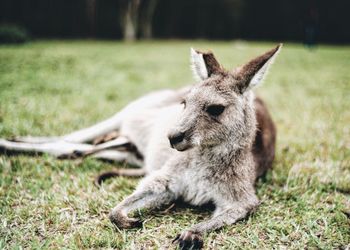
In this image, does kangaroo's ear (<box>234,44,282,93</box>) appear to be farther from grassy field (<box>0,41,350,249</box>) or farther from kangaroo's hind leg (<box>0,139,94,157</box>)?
kangaroo's hind leg (<box>0,139,94,157</box>)

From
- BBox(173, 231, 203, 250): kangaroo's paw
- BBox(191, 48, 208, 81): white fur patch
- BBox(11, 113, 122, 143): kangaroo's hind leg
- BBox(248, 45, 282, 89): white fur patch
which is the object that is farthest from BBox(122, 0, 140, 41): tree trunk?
BBox(173, 231, 203, 250): kangaroo's paw

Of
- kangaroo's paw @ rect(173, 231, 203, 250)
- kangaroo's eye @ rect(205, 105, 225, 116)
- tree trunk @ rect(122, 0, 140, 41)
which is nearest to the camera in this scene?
kangaroo's paw @ rect(173, 231, 203, 250)

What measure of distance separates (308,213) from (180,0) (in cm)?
2760

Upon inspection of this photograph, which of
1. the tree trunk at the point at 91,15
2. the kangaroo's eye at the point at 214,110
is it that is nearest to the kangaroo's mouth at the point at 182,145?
the kangaroo's eye at the point at 214,110

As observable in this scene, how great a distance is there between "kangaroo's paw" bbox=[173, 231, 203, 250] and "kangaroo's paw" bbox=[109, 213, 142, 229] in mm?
322

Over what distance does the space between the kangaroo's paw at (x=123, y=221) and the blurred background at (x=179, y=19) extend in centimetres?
2100

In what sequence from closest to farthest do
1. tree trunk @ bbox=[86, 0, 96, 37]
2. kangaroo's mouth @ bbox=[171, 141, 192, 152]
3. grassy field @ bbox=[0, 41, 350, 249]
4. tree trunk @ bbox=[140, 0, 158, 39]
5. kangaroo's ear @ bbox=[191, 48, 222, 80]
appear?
1. grassy field @ bbox=[0, 41, 350, 249]
2. kangaroo's mouth @ bbox=[171, 141, 192, 152]
3. kangaroo's ear @ bbox=[191, 48, 222, 80]
4. tree trunk @ bbox=[86, 0, 96, 37]
5. tree trunk @ bbox=[140, 0, 158, 39]

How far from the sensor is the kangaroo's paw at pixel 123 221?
8.36 feet

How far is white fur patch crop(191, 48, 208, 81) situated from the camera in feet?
9.87

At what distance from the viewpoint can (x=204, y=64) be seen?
2.99m

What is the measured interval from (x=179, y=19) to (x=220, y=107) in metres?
28.1

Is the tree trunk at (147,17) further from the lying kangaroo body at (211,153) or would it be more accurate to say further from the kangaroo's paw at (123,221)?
the kangaroo's paw at (123,221)

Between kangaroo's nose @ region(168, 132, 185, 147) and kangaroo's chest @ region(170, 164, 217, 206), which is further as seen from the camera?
kangaroo's chest @ region(170, 164, 217, 206)

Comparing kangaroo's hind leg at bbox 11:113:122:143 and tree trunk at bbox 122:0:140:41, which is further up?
tree trunk at bbox 122:0:140:41
